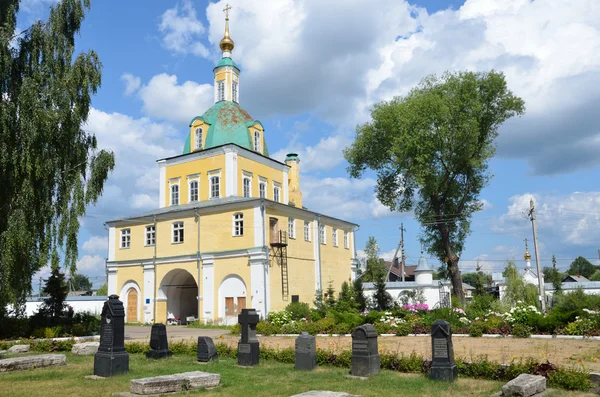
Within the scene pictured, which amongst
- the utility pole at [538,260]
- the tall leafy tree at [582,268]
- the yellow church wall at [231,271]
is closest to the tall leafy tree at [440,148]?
the utility pole at [538,260]

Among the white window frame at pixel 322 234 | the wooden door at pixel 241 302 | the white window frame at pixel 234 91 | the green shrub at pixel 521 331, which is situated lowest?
the green shrub at pixel 521 331

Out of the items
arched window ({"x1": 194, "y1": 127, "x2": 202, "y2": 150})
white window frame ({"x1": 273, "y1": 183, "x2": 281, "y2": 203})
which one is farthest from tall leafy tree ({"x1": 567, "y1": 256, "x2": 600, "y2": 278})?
arched window ({"x1": 194, "y1": 127, "x2": 202, "y2": 150})

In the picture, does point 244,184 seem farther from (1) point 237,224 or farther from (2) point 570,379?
(2) point 570,379

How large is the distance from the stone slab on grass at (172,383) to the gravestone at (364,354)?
3207 millimetres

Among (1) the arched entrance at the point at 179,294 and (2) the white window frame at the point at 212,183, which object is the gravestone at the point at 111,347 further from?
(2) the white window frame at the point at 212,183

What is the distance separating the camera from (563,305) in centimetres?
2358

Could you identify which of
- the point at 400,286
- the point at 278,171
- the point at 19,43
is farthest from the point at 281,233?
the point at 19,43

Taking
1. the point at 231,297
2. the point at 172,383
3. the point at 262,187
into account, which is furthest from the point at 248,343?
the point at 262,187

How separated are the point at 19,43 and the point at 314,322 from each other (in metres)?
16.0

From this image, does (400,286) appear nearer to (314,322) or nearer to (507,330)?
(314,322)

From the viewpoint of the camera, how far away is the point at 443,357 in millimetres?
11281

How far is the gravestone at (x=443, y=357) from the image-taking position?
11.1m

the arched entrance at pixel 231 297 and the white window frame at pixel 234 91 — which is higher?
the white window frame at pixel 234 91

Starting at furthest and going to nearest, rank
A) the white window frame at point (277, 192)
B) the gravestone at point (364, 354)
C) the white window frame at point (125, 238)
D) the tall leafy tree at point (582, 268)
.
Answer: the tall leafy tree at point (582, 268)
the white window frame at point (277, 192)
the white window frame at point (125, 238)
the gravestone at point (364, 354)
